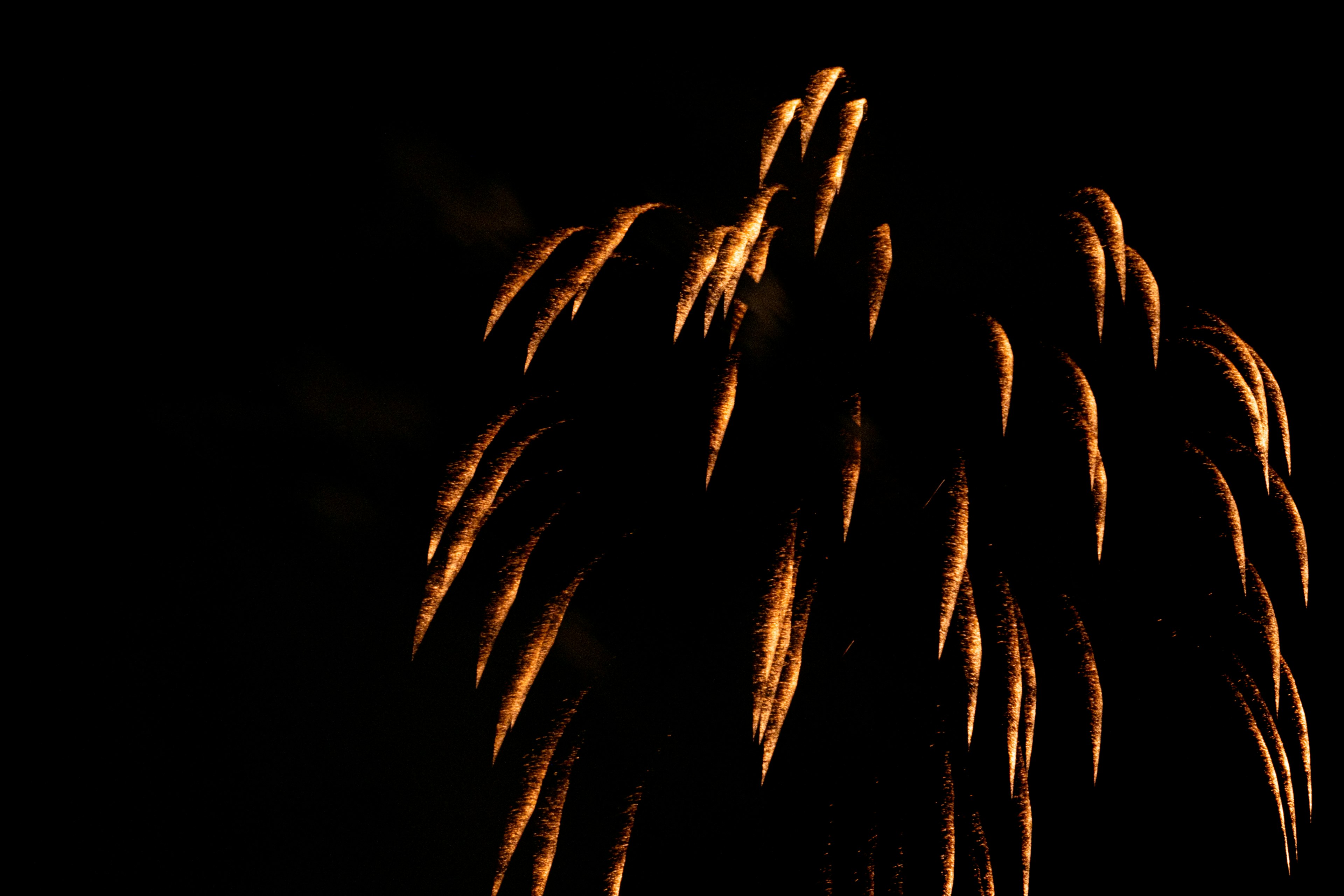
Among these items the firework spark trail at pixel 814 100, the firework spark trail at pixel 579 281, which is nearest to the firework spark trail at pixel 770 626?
the firework spark trail at pixel 579 281

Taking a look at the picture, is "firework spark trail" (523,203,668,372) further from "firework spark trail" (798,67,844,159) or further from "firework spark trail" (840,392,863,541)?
"firework spark trail" (840,392,863,541)

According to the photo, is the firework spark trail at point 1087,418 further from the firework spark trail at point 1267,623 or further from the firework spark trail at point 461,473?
the firework spark trail at point 461,473

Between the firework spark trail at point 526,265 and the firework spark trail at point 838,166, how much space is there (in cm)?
37

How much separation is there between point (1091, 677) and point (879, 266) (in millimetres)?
678

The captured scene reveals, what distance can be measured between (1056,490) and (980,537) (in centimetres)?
14

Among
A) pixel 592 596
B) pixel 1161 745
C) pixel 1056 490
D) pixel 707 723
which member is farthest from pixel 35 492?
pixel 1161 745

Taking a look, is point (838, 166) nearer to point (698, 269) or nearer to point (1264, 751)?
point (698, 269)

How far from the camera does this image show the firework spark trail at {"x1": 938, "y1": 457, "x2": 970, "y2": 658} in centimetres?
109

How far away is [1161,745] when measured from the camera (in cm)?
150

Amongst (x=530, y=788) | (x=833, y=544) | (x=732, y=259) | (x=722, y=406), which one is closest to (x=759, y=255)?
(x=732, y=259)

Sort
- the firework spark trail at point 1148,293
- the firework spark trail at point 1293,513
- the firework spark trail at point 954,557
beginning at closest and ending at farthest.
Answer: the firework spark trail at point 954,557
the firework spark trail at point 1148,293
the firework spark trail at point 1293,513

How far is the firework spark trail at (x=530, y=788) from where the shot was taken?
1.35 meters

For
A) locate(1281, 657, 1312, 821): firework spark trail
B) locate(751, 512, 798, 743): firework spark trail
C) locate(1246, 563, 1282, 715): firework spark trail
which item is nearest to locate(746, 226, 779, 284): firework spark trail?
locate(751, 512, 798, 743): firework spark trail

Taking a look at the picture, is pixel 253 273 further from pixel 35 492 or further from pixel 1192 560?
pixel 1192 560
